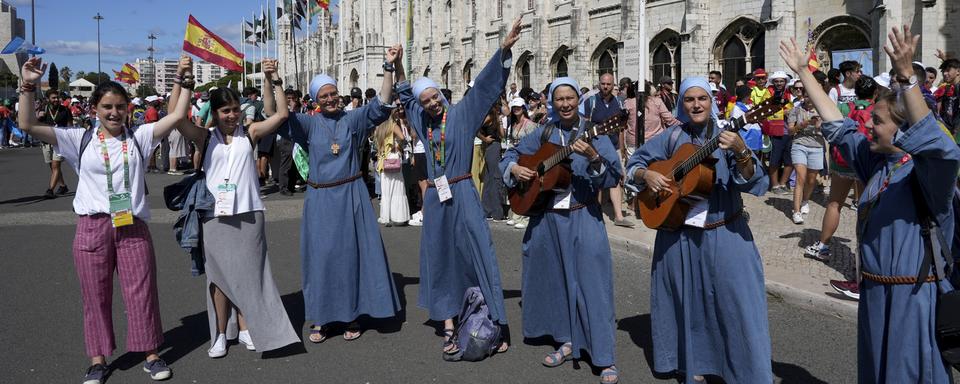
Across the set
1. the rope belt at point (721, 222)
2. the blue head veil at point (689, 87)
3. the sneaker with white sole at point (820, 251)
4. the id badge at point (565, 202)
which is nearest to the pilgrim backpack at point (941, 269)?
the rope belt at point (721, 222)

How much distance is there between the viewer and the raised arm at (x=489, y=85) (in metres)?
5.46

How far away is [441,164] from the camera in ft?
19.0

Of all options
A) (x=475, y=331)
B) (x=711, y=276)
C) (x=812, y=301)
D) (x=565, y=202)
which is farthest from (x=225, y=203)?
(x=812, y=301)

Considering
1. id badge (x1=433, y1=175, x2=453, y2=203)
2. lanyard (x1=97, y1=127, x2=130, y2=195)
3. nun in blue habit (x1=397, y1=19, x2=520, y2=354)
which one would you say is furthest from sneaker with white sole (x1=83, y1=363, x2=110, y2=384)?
id badge (x1=433, y1=175, x2=453, y2=203)

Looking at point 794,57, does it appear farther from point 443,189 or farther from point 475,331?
point 475,331

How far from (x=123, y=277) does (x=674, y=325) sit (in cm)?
353

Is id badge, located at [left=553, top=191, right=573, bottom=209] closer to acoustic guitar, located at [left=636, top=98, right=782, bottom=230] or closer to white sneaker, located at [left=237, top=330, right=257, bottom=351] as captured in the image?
acoustic guitar, located at [left=636, top=98, right=782, bottom=230]

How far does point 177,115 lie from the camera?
518cm

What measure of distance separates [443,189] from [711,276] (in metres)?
2.03

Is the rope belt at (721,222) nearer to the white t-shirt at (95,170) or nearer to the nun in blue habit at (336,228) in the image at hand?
the nun in blue habit at (336,228)

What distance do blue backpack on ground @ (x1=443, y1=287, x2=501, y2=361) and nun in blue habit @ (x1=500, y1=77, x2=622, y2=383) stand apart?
0.34m

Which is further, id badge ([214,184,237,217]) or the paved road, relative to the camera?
id badge ([214,184,237,217])

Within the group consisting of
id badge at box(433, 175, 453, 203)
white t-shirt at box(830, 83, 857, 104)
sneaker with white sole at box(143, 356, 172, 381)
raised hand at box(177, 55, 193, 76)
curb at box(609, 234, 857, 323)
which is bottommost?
sneaker with white sole at box(143, 356, 172, 381)

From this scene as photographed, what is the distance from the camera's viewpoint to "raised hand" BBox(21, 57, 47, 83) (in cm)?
480
